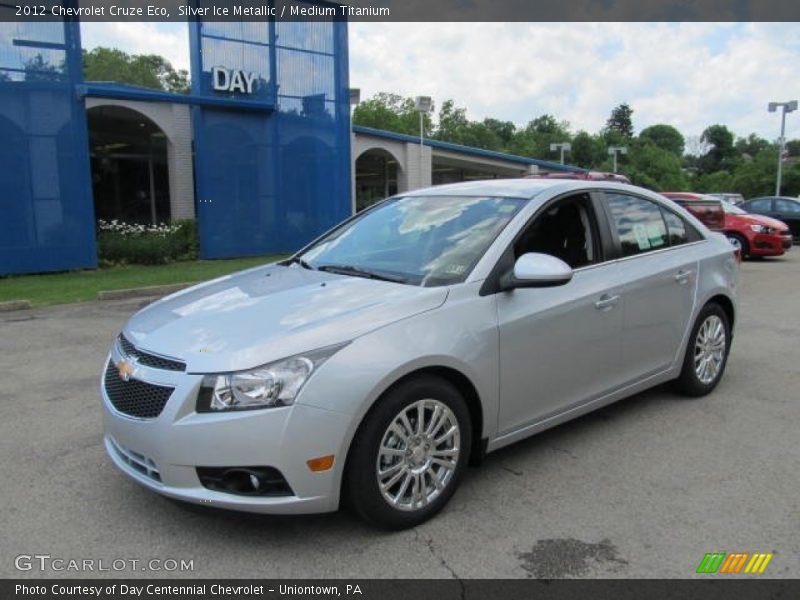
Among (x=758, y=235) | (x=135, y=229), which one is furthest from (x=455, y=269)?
(x=758, y=235)

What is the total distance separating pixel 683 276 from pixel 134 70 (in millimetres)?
73763

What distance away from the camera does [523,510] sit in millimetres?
3564

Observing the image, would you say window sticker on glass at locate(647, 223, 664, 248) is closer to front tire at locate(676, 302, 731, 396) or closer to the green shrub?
front tire at locate(676, 302, 731, 396)

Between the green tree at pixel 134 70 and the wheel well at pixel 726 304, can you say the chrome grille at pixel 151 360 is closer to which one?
the wheel well at pixel 726 304

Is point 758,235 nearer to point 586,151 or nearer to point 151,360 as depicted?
point 151,360

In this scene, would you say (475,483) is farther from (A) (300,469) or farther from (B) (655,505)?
(A) (300,469)

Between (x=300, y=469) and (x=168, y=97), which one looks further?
(x=168, y=97)

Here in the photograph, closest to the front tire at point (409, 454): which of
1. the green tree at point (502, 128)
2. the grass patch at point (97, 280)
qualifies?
the grass patch at point (97, 280)

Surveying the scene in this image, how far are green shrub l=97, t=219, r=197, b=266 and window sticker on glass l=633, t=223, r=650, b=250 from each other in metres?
13.3

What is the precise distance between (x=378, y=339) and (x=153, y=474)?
1197 millimetres

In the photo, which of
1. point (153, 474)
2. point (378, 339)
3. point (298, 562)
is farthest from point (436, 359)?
point (153, 474)

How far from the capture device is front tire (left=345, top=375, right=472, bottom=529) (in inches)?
123

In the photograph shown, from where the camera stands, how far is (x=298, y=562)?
3.08 meters

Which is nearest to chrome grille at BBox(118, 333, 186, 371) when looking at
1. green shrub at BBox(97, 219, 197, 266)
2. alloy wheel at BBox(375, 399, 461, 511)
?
alloy wheel at BBox(375, 399, 461, 511)
